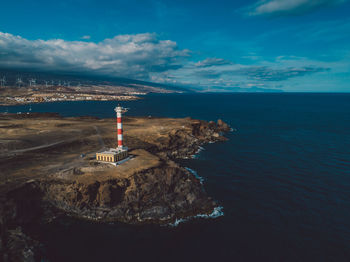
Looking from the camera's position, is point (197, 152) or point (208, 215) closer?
point (208, 215)

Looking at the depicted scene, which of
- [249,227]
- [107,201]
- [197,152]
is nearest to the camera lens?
[249,227]

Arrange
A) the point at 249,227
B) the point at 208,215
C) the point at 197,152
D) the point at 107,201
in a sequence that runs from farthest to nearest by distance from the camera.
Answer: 1. the point at 197,152
2. the point at 208,215
3. the point at 107,201
4. the point at 249,227

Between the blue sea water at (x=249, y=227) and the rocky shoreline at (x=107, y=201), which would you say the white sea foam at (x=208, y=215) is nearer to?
the rocky shoreline at (x=107, y=201)

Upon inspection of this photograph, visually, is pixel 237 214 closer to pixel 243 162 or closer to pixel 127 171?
pixel 127 171

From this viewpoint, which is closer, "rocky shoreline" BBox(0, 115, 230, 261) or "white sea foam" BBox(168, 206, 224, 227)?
"rocky shoreline" BBox(0, 115, 230, 261)

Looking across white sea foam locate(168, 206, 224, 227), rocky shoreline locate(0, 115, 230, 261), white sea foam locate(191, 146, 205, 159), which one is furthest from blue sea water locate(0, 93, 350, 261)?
white sea foam locate(191, 146, 205, 159)

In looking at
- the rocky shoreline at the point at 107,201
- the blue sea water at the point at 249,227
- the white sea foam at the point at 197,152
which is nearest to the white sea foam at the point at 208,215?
the rocky shoreline at the point at 107,201

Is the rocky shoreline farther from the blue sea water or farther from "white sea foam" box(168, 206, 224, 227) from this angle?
the blue sea water

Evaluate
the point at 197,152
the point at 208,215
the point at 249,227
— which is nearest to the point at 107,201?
the point at 208,215

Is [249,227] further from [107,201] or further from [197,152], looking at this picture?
[197,152]
